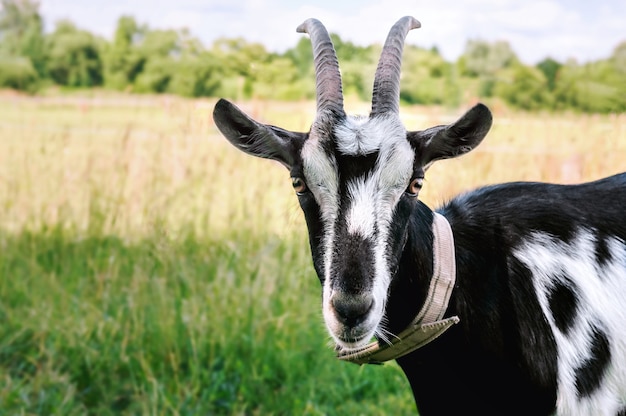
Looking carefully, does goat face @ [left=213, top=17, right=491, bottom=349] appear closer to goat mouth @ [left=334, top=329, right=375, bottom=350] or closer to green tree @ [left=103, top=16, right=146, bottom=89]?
goat mouth @ [left=334, top=329, right=375, bottom=350]

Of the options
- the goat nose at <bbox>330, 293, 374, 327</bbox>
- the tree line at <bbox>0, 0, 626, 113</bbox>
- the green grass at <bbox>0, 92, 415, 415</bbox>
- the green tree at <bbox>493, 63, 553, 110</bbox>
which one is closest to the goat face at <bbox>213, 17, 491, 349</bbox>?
the goat nose at <bbox>330, 293, 374, 327</bbox>

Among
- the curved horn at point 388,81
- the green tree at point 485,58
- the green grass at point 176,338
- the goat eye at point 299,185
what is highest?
the green tree at point 485,58

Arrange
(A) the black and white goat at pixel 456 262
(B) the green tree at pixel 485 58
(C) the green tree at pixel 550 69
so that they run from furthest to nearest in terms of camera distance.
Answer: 1. (B) the green tree at pixel 485 58
2. (C) the green tree at pixel 550 69
3. (A) the black and white goat at pixel 456 262

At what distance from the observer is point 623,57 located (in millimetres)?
7555

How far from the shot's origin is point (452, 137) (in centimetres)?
282

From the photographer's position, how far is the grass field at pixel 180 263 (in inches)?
181

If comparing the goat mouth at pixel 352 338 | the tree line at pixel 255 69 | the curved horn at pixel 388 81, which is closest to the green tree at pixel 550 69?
the tree line at pixel 255 69

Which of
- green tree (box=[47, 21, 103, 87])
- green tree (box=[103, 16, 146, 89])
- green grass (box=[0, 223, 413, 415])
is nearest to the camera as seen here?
green grass (box=[0, 223, 413, 415])

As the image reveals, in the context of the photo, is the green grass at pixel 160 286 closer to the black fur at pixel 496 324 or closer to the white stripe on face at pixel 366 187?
the black fur at pixel 496 324

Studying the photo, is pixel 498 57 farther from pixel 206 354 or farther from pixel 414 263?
pixel 414 263

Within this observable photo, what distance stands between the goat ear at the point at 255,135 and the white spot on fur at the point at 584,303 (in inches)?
39.6

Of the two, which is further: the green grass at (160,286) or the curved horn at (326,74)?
the green grass at (160,286)

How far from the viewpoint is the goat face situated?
8.36ft

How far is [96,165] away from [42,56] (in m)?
7.61
